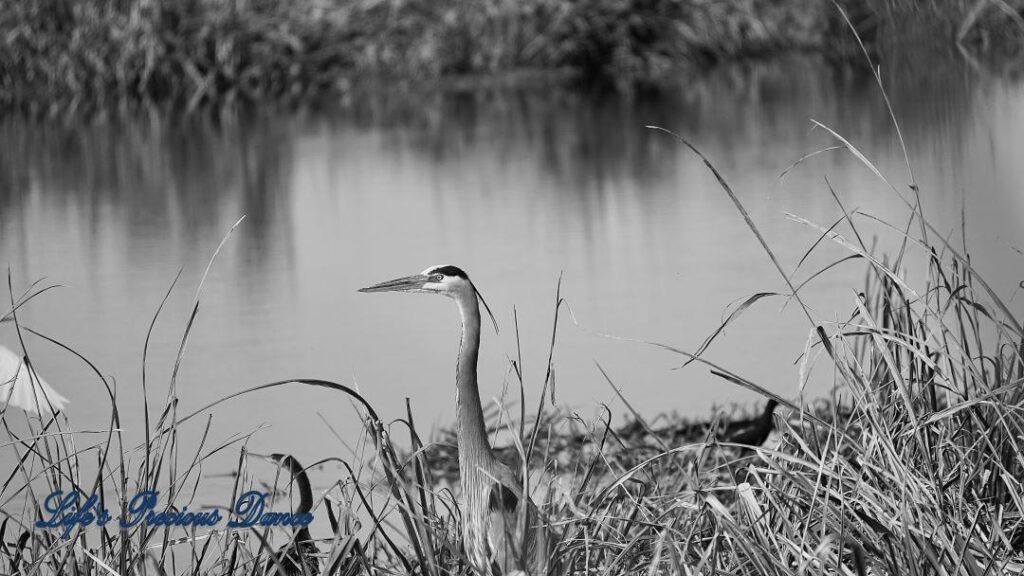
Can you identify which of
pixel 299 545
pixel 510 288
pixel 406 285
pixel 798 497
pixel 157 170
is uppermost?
pixel 406 285

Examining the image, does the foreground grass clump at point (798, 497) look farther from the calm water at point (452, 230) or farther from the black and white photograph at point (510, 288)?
the calm water at point (452, 230)

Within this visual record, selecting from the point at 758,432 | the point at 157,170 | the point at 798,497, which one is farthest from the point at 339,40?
the point at 798,497

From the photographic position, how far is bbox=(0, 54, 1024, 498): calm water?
10.9 ft

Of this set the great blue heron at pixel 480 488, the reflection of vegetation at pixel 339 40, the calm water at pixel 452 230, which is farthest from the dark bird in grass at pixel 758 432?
the reflection of vegetation at pixel 339 40

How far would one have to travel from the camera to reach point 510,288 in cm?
459

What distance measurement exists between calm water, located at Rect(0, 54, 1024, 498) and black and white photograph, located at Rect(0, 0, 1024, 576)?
21 millimetres

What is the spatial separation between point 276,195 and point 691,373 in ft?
11.7

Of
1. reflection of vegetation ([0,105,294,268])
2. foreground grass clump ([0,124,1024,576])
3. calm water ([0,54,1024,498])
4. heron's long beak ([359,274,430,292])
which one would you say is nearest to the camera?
foreground grass clump ([0,124,1024,576])

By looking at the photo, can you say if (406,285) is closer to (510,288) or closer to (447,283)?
(447,283)

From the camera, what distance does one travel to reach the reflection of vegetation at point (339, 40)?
9.98m

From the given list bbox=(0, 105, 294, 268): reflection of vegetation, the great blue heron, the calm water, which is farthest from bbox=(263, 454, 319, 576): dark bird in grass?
bbox=(0, 105, 294, 268): reflection of vegetation

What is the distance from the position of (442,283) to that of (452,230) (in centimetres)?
372

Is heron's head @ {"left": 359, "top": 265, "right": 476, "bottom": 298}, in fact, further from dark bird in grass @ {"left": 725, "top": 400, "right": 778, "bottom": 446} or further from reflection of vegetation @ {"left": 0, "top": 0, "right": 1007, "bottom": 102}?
reflection of vegetation @ {"left": 0, "top": 0, "right": 1007, "bottom": 102}

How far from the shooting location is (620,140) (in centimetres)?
809
